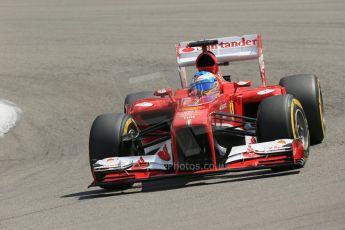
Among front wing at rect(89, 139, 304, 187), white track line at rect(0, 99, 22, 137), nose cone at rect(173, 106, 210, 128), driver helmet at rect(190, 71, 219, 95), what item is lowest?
front wing at rect(89, 139, 304, 187)

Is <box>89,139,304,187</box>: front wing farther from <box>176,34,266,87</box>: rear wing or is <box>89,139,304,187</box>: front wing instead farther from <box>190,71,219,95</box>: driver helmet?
<box>176,34,266,87</box>: rear wing

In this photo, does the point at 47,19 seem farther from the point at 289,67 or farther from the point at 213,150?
the point at 213,150

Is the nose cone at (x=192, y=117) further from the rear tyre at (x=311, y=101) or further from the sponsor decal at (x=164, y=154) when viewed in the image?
the rear tyre at (x=311, y=101)

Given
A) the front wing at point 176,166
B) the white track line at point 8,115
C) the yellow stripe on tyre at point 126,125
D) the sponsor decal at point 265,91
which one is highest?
the sponsor decal at point 265,91

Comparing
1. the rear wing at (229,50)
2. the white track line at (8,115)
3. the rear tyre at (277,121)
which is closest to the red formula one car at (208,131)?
the rear tyre at (277,121)

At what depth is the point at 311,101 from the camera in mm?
13641

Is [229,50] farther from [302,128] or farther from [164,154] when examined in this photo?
[164,154]

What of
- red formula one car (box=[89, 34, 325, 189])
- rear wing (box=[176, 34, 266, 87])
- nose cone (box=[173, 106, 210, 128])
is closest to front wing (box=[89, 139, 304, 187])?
red formula one car (box=[89, 34, 325, 189])

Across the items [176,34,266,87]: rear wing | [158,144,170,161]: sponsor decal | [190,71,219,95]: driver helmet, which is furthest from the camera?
[176,34,266,87]: rear wing

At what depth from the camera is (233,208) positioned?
32.0ft

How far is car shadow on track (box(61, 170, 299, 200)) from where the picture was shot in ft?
38.2

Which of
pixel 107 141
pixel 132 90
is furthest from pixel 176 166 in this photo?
pixel 132 90

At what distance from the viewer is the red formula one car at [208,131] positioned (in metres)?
11.7

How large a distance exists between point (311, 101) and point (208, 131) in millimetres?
2473
